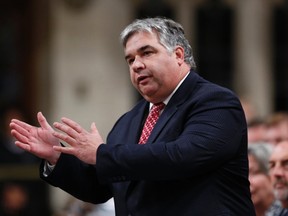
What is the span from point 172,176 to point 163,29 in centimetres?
68

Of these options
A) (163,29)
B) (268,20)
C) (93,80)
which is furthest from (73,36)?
(163,29)

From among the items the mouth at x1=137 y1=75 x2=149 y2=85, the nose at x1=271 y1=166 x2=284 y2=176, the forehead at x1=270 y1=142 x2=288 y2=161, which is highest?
the mouth at x1=137 y1=75 x2=149 y2=85

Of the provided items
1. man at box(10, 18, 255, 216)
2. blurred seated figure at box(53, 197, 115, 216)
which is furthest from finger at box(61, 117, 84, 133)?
blurred seated figure at box(53, 197, 115, 216)

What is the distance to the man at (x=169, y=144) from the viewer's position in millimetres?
4918

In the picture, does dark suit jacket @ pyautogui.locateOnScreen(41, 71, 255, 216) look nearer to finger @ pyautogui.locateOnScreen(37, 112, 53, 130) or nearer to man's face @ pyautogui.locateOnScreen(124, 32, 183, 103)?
man's face @ pyautogui.locateOnScreen(124, 32, 183, 103)

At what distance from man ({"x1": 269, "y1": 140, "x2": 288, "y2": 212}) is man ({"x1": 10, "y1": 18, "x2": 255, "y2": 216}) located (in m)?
1.23

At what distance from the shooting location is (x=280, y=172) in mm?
6371

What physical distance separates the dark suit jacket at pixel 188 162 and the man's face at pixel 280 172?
126cm

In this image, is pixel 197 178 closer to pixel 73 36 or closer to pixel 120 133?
pixel 120 133

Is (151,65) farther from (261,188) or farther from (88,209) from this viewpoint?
(88,209)

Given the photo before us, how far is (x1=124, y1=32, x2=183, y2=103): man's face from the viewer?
5.12 m

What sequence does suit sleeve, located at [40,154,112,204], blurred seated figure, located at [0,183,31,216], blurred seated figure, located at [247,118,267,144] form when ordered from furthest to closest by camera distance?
blurred seated figure, located at [0,183,31,216] < blurred seated figure, located at [247,118,267,144] < suit sleeve, located at [40,154,112,204]

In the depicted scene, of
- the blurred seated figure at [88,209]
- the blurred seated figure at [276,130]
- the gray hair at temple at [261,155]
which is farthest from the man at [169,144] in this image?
the blurred seated figure at [276,130]

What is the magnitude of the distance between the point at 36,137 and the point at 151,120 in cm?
51
